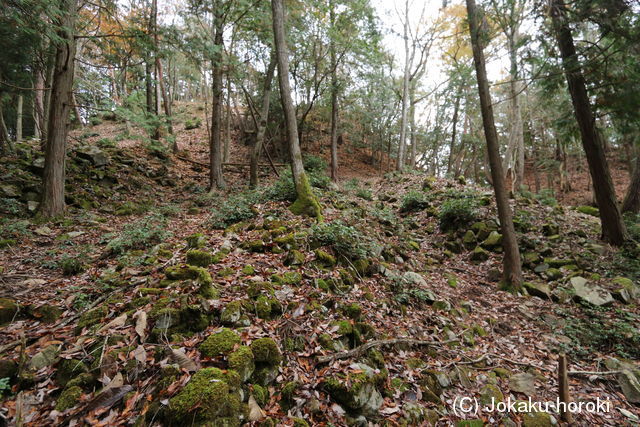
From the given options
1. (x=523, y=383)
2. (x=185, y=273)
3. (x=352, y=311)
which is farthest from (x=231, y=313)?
(x=523, y=383)

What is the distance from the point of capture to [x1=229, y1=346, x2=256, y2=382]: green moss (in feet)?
8.95

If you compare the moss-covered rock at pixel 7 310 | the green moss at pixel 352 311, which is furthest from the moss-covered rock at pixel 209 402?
the moss-covered rock at pixel 7 310

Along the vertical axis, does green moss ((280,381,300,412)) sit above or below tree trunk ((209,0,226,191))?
below

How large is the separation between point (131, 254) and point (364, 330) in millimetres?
4543

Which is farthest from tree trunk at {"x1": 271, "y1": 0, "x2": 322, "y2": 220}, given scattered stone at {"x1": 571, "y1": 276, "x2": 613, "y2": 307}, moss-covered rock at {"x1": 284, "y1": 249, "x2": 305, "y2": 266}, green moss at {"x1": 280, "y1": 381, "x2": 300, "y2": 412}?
scattered stone at {"x1": 571, "y1": 276, "x2": 613, "y2": 307}

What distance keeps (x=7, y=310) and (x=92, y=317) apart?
1106 mm

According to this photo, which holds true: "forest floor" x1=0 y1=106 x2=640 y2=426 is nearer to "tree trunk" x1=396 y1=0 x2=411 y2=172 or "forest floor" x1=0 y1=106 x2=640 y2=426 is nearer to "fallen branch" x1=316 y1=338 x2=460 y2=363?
"fallen branch" x1=316 y1=338 x2=460 y2=363

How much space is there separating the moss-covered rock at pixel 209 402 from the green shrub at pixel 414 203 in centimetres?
997

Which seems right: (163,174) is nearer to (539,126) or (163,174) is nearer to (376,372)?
(376,372)

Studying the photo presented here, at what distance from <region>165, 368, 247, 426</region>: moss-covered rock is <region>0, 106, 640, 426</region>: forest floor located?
0.04ft

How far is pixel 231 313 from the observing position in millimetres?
3412

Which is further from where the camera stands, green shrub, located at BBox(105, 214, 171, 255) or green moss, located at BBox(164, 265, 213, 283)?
green shrub, located at BBox(105, 214, 171, 255)

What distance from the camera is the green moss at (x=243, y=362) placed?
2729 mm

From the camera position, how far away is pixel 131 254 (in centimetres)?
538
